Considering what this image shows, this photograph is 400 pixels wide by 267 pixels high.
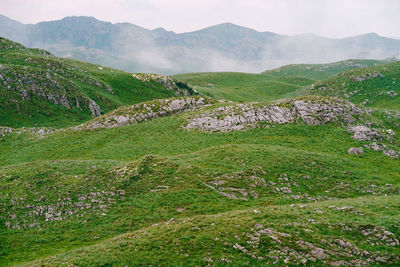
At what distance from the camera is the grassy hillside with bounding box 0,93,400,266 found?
19141 millimetres

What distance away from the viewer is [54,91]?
77.0 m

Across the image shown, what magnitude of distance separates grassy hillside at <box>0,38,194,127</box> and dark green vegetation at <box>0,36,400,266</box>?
55.4ft

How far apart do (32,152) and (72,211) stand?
27.7 metres

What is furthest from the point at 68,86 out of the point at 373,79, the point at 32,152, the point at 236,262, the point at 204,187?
the point at 373,79

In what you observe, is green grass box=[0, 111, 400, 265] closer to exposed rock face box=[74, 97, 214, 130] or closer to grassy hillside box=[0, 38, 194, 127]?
exposed rock face box=[74, 97, 214, 130]

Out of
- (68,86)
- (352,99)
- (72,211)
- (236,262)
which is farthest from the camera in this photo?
(352,99)

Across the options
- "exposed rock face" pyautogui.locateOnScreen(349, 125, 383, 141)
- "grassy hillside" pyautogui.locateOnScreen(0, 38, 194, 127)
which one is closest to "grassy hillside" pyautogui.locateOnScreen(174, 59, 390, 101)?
"grassy hillside" pyautogui.locateOnScreen(0, 38, 194, 127)

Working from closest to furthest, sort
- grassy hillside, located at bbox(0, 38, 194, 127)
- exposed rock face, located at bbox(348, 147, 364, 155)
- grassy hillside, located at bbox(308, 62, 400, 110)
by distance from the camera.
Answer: exposed rock face, located at bbox(348, 147, 364, 155) < grassy hillside, located at bbox(0, 38, 194, 127) < grassy hillside, located at bbox(308, 62, 400, 110)

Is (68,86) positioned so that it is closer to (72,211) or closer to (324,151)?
(72,211)

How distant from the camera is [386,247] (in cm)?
1836

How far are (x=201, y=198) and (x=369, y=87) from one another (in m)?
99.8

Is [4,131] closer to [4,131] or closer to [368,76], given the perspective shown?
[4,131]

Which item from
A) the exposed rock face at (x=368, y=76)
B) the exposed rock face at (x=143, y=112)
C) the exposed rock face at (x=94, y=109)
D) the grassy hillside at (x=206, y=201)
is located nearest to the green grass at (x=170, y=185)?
the grassy hillside at (x=206, y=201)

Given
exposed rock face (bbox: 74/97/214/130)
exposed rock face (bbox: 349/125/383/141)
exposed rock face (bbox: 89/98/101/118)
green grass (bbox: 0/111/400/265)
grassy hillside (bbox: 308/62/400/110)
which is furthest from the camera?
grassy hillside (bbox: 308/62/400/110)
